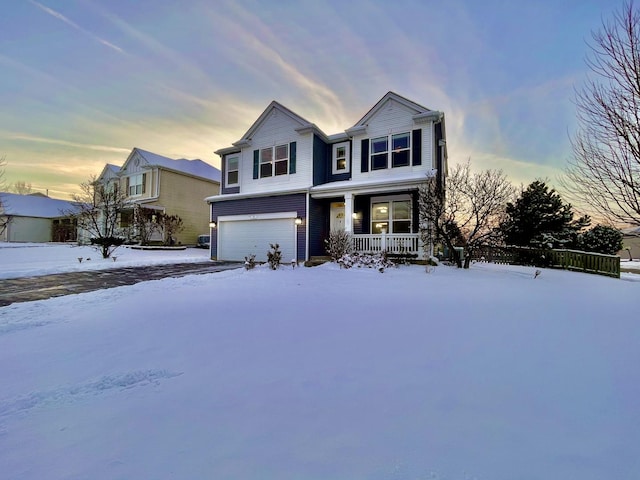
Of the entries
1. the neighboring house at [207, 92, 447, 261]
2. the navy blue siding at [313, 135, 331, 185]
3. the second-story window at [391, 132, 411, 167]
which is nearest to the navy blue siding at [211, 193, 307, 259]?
the neighboring house at [207, 92, 447, 261]

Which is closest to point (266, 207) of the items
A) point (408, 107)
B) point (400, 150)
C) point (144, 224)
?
point (400, 150)

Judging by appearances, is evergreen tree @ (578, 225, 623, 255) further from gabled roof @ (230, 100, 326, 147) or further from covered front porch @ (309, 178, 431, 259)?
gabled roof @ (230, 100, 326, 147)

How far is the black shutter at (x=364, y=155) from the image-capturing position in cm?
1318

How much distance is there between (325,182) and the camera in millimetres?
14469

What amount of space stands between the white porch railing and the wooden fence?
387cm

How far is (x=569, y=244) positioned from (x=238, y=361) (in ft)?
61.7

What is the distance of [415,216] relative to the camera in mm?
12109

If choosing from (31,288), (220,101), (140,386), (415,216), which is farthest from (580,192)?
(220,101)

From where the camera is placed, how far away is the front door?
1412 cm

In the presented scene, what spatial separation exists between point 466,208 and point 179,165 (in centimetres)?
2307

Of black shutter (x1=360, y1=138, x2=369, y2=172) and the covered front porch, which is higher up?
black shutter (x1=360, y1=138, x2=369, y2=172)

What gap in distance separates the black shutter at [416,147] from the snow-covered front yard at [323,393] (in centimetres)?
850

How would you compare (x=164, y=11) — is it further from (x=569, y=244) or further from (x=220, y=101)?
(x=569, y=244)

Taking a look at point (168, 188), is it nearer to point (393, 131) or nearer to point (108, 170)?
point (108, 170)
